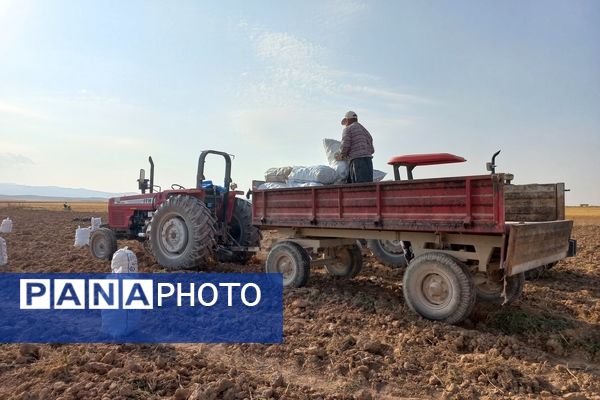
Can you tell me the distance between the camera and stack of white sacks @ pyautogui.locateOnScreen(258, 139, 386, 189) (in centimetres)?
677

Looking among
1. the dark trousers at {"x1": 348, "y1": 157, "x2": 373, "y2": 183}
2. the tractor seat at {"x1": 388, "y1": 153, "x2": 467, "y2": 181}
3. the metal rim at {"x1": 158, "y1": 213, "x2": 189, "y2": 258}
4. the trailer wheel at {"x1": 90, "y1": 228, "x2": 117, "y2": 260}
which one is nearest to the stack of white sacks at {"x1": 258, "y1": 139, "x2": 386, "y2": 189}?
the dark trousers at {"x1": 348, "y1": 157, "x2": 373, "y2": 183}

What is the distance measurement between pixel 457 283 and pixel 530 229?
104cm

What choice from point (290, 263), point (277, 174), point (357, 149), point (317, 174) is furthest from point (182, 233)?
point (357, 149)

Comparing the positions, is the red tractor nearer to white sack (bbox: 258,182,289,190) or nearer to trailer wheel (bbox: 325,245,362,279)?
white sack (bbox: 258,182,289,190)

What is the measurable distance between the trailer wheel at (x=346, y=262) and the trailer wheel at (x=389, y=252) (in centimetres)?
139

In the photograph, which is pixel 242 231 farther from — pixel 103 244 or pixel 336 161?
pixel 103 244

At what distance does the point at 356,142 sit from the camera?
6422 mm

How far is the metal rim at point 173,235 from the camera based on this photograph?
24.3ft

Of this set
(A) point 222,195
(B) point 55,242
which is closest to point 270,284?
(A) point 222,195

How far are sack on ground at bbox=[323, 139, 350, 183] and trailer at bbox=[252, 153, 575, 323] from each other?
0.84m

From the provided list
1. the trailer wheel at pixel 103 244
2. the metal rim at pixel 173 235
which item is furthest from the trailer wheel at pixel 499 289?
the trailer wheel at pixel 103 244

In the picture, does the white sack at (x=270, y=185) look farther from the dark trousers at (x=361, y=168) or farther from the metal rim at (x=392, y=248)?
the metal rim at (x=392, y=248)

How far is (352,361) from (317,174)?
343 centimetres

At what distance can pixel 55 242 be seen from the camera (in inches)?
473
